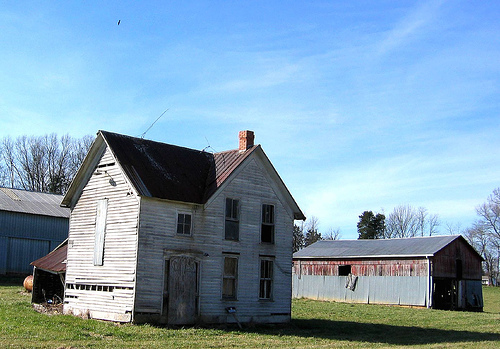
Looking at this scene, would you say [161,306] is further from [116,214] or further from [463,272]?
[463,272]

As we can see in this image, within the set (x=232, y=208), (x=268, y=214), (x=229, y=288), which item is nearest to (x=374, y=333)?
(x=229, y=288)

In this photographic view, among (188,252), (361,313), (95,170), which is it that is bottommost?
(361,313)

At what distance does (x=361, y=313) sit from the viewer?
3488cm

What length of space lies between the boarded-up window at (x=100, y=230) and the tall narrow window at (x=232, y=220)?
5078 mm

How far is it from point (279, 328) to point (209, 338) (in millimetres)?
5769

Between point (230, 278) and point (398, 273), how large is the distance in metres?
24.0

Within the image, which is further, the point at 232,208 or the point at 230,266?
the point at 232,208

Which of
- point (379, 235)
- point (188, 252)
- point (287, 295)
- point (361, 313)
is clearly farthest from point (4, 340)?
point (379, 235)

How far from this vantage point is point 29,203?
5125 centimetres

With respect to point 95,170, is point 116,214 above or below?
below

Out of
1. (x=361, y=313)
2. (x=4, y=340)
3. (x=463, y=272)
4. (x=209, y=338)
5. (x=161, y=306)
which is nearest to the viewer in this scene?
(x=4, y=340)

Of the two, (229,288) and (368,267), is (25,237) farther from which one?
(229,288)

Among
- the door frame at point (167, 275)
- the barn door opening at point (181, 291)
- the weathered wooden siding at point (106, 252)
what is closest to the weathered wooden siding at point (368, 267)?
the door frame at point (167, 275)

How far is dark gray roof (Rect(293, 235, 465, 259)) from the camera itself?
4550 centimetres
